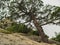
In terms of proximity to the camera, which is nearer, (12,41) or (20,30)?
(12,41)

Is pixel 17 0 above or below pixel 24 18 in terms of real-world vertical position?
above

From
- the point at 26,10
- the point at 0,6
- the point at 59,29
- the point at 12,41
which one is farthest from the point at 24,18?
the point at 59,29

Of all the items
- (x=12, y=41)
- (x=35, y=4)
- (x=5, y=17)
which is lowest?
(x=12, y=41)

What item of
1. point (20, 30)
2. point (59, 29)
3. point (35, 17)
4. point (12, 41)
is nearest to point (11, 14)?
point (35, 17)

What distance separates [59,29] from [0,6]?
910cm

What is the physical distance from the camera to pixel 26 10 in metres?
10.3

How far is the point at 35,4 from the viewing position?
10281mm

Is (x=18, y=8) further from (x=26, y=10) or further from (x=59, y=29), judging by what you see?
(x=59, y=29)

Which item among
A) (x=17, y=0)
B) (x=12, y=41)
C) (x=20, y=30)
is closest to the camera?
(x=12, y=41)

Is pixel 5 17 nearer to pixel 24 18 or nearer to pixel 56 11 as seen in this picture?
→ pixel 24 18

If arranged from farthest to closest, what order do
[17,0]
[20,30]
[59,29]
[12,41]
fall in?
[59,29], [20,30], [17,0], [12,41]

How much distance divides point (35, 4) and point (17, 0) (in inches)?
34.3

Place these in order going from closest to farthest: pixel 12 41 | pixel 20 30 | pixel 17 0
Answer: pixel 12 41, pixel 17 0, pixel 20 30

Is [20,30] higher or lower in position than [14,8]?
lower
